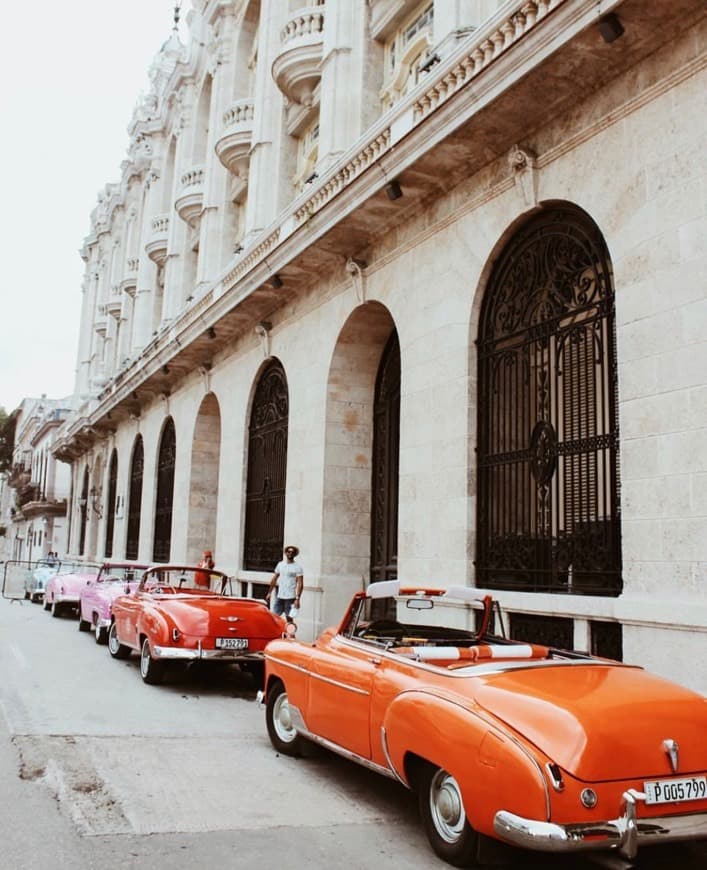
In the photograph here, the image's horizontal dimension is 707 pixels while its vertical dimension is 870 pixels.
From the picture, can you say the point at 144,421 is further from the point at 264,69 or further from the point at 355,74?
the point at 355,74

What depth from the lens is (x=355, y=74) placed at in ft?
53.8

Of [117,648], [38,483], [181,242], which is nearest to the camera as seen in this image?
[117,648]

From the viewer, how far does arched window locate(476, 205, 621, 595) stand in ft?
30.5

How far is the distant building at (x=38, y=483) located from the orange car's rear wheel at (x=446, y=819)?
4610 centimetres

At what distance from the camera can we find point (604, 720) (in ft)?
13.9

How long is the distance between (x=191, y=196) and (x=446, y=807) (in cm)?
2399

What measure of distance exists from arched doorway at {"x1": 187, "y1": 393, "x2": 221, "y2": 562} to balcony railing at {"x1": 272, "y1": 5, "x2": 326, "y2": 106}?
8310 millimetres

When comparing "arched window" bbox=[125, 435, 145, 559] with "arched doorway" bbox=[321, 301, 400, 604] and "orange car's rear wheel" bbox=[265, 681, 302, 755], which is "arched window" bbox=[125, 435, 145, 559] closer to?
"arched doorway" bbox=[321, 301, 400, 604]

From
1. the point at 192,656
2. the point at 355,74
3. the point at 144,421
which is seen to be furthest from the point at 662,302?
the point at 144,421

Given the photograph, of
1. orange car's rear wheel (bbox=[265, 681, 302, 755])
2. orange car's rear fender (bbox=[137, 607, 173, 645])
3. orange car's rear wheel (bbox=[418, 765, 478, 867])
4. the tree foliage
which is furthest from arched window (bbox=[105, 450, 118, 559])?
the tree foliage

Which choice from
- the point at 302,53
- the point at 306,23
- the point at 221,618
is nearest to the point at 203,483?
the point at 302,53

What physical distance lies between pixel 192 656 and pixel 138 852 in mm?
5554

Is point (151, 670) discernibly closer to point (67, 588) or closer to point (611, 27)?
point (611, 27)

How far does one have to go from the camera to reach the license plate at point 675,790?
4094mm
